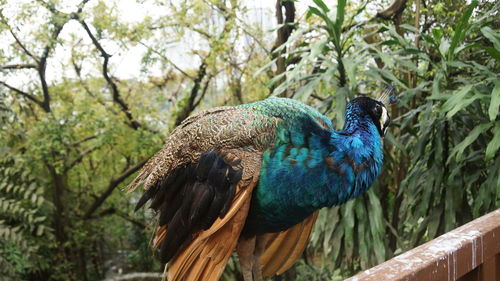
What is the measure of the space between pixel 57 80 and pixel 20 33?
0.73 m

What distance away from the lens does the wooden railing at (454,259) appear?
961 millimetres

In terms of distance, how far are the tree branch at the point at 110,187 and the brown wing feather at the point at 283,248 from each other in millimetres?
3142

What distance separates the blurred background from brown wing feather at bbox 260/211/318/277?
0.96 meters

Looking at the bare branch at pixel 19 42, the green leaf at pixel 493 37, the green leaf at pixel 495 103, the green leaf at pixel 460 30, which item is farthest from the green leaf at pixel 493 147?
the bare branch at pixel 19 42

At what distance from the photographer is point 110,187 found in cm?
517

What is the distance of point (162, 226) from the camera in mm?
1750

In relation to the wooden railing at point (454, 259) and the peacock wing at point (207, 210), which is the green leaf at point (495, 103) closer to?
the wooden railing at point (454, 259)

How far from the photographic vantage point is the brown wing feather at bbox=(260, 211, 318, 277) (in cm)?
200

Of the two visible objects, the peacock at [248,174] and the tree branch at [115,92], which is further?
the tree branch at [115,92]

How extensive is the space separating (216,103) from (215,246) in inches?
136

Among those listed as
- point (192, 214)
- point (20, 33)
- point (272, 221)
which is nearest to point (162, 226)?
point (192, 214)

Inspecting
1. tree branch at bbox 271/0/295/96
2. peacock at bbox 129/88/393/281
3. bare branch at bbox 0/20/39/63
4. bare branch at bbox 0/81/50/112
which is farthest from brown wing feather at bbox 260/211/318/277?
bare branch at bbox 0/81/50/112

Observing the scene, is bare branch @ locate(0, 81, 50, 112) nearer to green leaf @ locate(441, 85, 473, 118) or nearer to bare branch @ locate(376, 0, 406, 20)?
bare branch @ locate(376, 0, 406, 20)

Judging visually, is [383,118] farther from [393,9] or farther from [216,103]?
[216,103]
